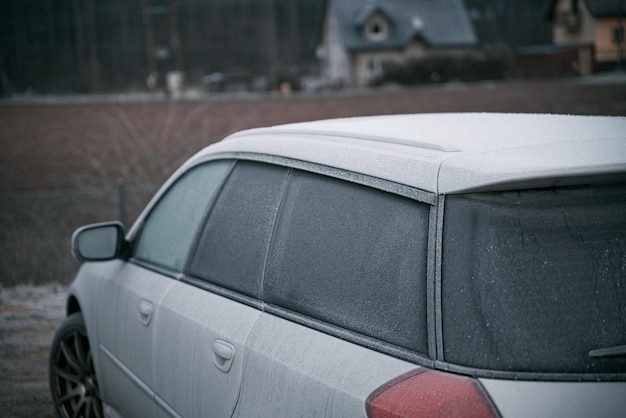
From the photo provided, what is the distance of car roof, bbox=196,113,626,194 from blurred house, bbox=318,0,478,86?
61982mm

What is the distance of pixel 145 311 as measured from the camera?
3.48m

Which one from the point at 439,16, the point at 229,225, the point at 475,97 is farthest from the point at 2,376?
the point at 439,16

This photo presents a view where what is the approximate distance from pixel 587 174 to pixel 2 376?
4970mm

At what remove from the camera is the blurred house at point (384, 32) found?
66.4 meters

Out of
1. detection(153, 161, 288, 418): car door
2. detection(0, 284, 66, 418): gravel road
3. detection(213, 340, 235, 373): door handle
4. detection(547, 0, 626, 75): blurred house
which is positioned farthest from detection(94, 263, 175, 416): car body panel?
detection(547, 0, 626, 75): blurred house

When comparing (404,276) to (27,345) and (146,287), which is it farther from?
(27,345)

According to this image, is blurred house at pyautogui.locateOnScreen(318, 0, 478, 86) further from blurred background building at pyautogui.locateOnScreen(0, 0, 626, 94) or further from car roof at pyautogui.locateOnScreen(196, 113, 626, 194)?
car roof at pyautogui.locateOnScreen(196, 113, 626, 194)

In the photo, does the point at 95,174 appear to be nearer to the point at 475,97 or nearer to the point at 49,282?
the point at 49,282

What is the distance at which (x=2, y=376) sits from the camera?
19.5ft

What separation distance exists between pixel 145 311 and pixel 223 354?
2.67ft

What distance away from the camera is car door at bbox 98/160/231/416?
11.3 feet

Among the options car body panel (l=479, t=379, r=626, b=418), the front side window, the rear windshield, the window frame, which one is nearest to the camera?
car body panel (l=479, t=379, r=626, b=418)

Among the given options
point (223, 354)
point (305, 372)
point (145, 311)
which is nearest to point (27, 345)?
point (145, 311)

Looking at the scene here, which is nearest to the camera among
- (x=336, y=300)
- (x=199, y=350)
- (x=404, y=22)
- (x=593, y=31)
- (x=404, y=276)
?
(x=404, y=276)
